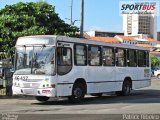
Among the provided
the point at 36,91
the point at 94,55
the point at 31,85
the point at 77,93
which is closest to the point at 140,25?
the point at 94,55

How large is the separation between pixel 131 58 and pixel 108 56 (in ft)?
9.11

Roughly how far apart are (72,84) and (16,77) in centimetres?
237

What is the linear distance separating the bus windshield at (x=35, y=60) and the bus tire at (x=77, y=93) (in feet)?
5.49

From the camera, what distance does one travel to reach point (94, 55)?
2105cm

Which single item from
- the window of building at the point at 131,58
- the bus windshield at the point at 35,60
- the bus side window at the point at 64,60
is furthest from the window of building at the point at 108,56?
the bus windshield at the point at 35,60

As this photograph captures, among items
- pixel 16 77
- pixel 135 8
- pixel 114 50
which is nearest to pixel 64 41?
pixel 16 77

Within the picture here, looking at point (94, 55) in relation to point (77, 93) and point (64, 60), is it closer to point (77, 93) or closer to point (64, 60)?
point (77, 93)

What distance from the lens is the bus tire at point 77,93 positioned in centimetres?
1925

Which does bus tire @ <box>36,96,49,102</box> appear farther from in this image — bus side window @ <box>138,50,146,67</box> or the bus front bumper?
bus side window @ <box>138,50,146,67</box>

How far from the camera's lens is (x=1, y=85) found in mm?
24766

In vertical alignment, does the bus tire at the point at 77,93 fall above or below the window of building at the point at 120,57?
below

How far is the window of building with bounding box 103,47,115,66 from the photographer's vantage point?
22.0 metres

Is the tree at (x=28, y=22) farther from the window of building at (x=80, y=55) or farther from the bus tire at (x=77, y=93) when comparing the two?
the bus tire at (x=77, y=93)

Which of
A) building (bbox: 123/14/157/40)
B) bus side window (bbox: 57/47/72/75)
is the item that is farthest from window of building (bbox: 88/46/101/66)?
building (bbox: 123/14/157/40)
